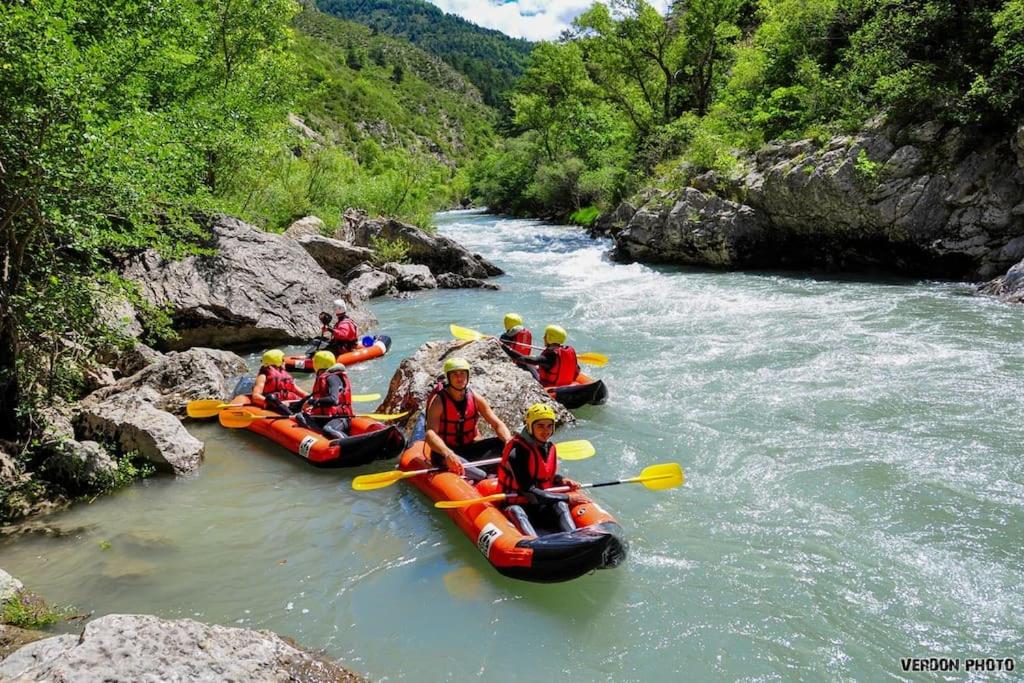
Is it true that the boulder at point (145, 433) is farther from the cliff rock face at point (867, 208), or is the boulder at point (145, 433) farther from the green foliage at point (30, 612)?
the cliff rock face at point (867, 208)

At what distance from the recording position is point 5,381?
5695 mm

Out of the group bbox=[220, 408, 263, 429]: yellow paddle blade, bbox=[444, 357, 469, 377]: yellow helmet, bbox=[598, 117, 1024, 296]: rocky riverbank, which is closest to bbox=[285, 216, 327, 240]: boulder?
bbox=[598, 117, 1024, 296]: rocky riverbank

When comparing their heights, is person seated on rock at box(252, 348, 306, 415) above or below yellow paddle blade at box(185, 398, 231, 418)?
above

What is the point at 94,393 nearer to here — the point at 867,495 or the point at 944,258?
the point at 867,495

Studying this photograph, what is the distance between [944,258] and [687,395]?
8.91 m

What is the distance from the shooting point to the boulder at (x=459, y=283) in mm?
16422

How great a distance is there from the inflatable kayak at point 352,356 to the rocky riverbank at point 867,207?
31.5 feet

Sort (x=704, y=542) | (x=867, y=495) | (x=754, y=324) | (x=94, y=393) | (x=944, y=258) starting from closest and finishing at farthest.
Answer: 1. (x=704, y=542)
2. (x=867, y=495)
3. (x=94, y=393)
4. (x=754, y=324)
5. (x=944, y=258)

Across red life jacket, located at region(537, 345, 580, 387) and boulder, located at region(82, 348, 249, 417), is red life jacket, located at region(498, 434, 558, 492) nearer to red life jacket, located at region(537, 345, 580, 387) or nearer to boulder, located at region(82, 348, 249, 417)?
red life jacket, located at region(537, 345, 580, 387)

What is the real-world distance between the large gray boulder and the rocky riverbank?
14.2 metres

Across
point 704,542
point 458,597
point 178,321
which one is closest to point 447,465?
point 458,597

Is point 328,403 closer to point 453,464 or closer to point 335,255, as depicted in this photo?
point 453,464

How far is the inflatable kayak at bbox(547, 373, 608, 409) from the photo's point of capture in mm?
7801

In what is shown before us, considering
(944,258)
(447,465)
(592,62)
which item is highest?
(592,62)
